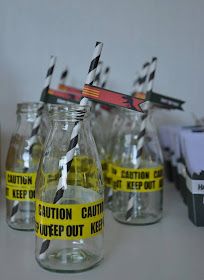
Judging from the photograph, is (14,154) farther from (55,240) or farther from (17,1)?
(17,1)

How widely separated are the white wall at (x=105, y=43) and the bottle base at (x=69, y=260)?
59 cm

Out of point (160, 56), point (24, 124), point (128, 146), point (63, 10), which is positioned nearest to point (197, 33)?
point (160, 56)

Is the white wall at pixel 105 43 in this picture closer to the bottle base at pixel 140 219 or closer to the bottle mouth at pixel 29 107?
the bottle mouth at pixel 29 107

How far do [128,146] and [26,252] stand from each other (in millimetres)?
329

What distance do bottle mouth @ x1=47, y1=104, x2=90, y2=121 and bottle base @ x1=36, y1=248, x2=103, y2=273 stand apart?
19cm

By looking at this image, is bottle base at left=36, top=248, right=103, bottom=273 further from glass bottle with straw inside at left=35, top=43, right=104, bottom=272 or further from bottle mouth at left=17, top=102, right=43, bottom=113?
bottle mouth at left=17, top=102, right=43, bottom=113

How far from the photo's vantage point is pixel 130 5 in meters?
1.19

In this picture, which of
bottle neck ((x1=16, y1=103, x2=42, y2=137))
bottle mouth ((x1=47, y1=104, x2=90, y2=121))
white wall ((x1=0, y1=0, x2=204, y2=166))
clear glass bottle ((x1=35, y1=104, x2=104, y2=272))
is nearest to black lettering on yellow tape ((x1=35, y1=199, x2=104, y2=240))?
clear glass bottle ((x1=35, y1=104, x2=104, y2=272))

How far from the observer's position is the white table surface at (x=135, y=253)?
23.6 inches

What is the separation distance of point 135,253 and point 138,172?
189 millimetres

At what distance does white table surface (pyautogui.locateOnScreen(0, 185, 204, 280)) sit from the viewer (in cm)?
60

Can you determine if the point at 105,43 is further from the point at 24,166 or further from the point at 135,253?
the point at 135,253

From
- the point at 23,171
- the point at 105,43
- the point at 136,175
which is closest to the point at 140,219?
the point at 136,175

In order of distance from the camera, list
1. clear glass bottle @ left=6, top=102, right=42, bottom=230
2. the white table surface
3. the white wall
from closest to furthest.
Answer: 1. the white table surface
2. clear glass bottle @ left=6, top=102, right=42, bottom=230
3. the white wall
